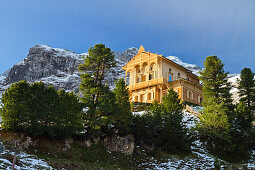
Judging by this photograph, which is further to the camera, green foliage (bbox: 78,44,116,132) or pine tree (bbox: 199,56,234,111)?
pine tree (bbox: 199,56,234,111)

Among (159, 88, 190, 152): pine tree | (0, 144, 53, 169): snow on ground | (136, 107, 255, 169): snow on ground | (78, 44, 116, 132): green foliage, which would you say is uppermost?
(78, 44, 116, 132): green foliage

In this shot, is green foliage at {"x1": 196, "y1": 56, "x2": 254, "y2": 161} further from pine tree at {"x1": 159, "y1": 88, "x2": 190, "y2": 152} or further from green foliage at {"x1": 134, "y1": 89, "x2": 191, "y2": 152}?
pine tree at {"x1": 159, "y1": 88, "x2": 190, "y2": 152}

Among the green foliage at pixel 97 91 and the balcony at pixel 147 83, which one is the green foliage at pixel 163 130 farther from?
the balcony at pixel 147 83

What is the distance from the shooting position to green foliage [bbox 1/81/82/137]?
19297 mm

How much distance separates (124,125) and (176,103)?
8.30 m

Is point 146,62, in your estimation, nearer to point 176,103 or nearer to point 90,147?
point 176,103

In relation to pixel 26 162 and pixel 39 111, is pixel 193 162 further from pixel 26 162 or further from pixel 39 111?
pixel 26 162

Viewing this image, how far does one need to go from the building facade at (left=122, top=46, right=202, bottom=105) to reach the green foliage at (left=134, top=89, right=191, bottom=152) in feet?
60.9

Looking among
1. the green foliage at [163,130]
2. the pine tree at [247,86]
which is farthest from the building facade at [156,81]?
the green foliage at [163,130]

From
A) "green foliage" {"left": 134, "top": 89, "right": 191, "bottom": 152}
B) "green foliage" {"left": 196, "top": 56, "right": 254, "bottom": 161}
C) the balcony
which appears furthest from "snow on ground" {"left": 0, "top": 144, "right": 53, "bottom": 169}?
the balcony

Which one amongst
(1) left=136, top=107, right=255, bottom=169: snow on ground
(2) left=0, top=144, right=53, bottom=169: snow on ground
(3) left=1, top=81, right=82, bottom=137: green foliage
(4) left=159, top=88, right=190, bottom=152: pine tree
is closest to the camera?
(2) left=0, top=144, right=53, bottom=169: snow on ground

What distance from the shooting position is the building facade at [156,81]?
48.8 meters

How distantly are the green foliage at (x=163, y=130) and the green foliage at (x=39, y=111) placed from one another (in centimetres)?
807

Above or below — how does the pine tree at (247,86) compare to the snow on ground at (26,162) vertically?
above
